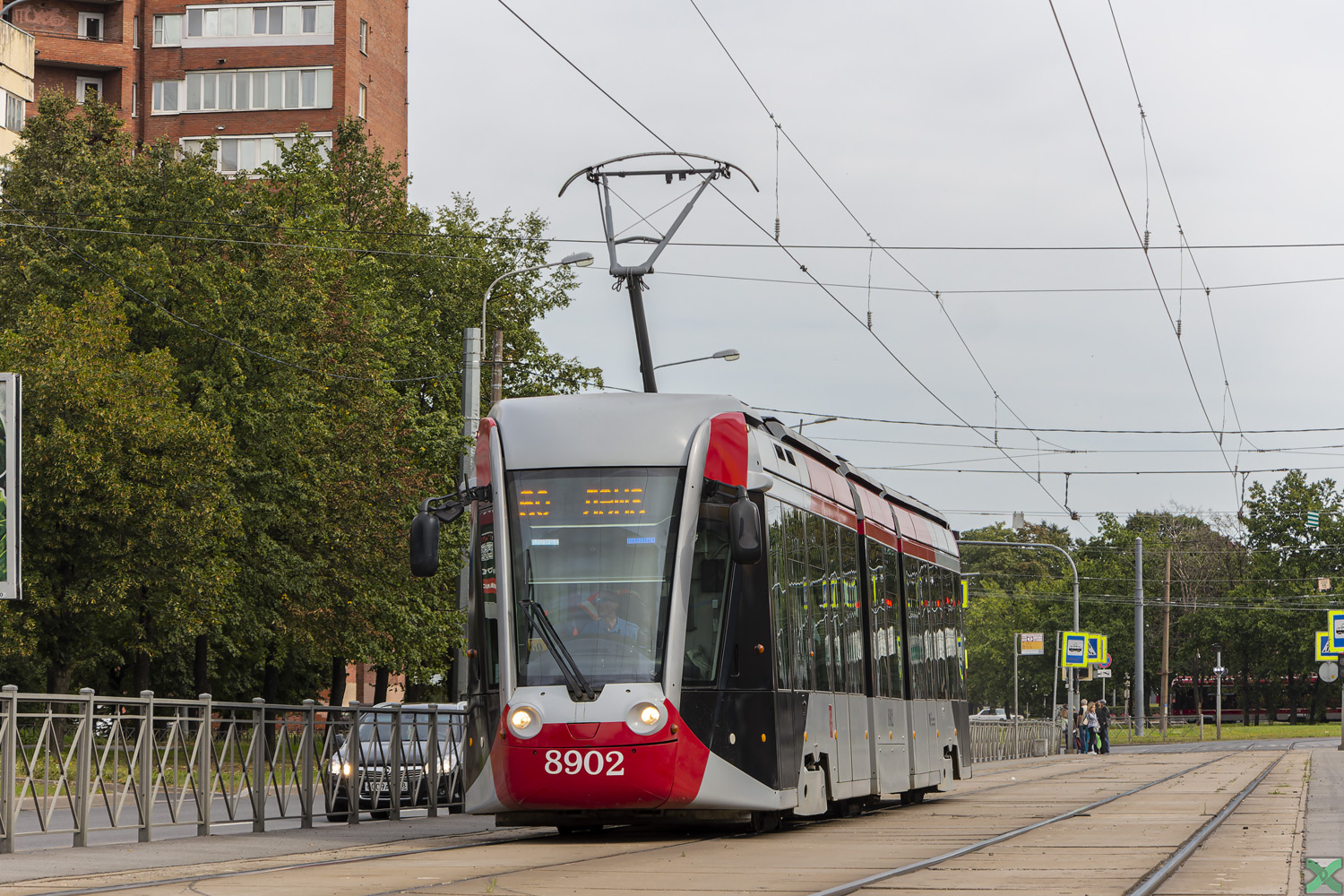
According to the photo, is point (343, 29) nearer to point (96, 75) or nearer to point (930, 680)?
point (96, 75)

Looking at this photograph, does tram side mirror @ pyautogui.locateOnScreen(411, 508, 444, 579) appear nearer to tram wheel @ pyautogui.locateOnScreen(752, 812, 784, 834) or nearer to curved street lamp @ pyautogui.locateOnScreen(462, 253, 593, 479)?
tram wheel @ pyautogui.locateOnScreen(752, 812, 784, 834)

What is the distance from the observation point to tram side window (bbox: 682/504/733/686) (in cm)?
1401

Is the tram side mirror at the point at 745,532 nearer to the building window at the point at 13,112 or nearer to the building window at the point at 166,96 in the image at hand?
Answer: the building window at the point at 13,112

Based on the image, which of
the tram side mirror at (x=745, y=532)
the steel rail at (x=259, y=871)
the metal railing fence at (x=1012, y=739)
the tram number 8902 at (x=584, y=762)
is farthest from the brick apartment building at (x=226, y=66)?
the tram number 8902 at (x=584, y=762)

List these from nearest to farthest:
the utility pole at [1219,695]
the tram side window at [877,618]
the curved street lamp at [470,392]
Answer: the tram side window at [877,618]
the curved street lamp at [470,392]
the utility pole at [1219,695]

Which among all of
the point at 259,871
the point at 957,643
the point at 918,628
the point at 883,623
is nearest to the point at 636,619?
the point at 259,871

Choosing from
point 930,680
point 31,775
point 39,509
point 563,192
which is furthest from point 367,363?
point 31,775

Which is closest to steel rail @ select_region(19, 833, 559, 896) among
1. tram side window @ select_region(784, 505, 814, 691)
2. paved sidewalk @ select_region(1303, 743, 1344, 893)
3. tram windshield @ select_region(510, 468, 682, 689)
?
tram windshield @ select_region(510, 468, 682, 689)

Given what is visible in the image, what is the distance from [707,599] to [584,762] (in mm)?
1601

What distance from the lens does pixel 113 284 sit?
38.0 metres

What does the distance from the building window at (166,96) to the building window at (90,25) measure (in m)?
3.80

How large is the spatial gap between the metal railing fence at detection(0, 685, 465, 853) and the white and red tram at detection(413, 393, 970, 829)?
289 centimetres

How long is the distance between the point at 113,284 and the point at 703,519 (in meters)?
26.7

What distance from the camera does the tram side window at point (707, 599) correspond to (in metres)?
14.0
